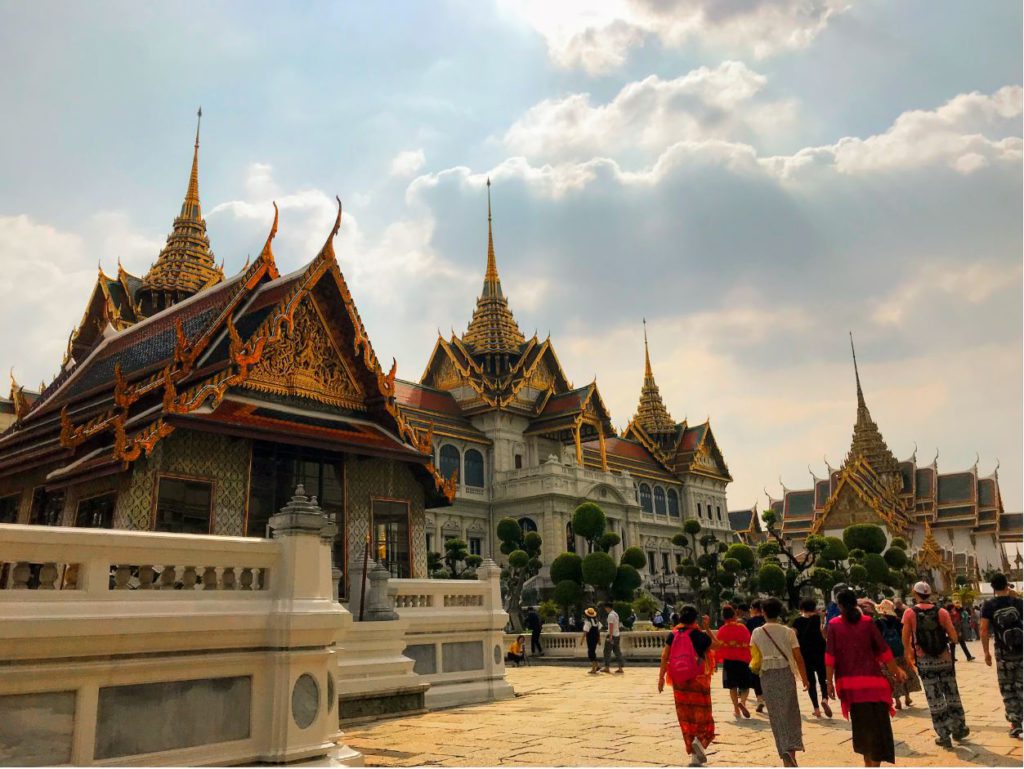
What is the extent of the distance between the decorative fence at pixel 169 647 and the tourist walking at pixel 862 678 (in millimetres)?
3870

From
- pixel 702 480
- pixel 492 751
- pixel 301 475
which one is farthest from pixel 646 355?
pixel 492 751

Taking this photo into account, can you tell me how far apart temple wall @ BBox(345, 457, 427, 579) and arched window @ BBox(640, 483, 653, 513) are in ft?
134

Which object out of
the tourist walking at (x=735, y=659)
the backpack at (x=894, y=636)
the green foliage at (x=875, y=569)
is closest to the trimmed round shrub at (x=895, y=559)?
the green foliage at (x=875, y=569)

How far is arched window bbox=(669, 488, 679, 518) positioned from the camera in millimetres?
56812

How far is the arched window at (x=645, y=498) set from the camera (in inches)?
2121

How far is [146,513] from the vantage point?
10.7 metres

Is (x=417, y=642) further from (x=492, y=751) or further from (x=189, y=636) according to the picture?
(x=189, y=636)

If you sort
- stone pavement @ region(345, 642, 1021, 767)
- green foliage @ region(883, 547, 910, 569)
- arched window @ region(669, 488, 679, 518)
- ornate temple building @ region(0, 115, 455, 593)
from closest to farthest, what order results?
stone pavement @ region(345, 642, 1021, 767), ornate temple building @ region(0, 115, 455, 593), green foliage @ region(883, 547, 910, 569), arched window @ region(669, 488, 679, 518)

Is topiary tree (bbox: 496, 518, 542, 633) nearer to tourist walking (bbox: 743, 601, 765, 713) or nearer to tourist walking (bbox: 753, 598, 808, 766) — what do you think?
tourist walking (bbox: 743, 601, 765, 713)

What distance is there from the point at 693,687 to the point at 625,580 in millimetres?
21537

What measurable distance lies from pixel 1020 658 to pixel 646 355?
59951mm

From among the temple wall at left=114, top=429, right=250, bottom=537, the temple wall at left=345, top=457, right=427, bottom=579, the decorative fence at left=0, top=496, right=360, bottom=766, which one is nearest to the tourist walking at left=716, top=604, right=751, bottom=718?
the decorative fence at left=0, top=496, right=360, bottom=766

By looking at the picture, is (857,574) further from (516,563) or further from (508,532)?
(508,532)

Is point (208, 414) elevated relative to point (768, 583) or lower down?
elevated
